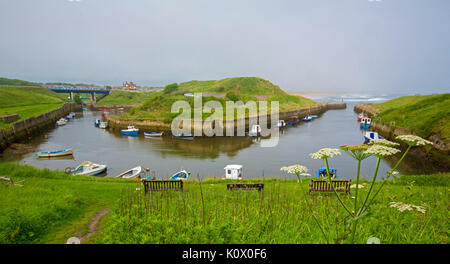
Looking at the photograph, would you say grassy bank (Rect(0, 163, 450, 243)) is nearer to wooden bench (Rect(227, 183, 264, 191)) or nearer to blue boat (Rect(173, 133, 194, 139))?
wooden bench (Rect(227, 183, 264, 191))

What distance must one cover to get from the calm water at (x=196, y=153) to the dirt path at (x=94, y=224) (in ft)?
45.0

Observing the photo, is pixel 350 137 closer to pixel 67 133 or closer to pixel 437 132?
pixel 437 132

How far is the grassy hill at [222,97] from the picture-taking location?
61062mm

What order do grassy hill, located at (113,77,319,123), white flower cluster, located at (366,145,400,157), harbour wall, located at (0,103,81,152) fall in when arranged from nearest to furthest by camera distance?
1. white flower cluster, located at (366,145,400,157)
2. harbour wall, located at (0,103,81,152)
3. grassy hill, located at (113,77,319,123)

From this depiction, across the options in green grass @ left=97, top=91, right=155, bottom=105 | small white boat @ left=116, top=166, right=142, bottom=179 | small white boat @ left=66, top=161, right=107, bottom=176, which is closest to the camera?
small white boat @ left=116, top=166, right=142, bottom=179

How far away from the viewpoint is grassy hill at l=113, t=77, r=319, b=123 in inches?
2404

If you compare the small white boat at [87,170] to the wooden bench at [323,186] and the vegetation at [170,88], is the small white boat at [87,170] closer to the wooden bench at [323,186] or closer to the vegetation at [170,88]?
the wooden bench at [323,186]

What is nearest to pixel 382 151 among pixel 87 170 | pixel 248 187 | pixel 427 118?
pixel 248 187

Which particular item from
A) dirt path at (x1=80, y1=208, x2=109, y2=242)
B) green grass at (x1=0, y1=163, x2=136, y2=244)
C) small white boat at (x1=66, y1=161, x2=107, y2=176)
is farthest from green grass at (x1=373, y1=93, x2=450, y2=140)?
small white boat at (x1=66, y1=161, x2=107, y2=176)

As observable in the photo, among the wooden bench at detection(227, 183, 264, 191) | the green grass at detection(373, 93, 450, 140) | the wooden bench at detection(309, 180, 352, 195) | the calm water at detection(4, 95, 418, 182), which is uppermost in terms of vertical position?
the green grass at detection(373, 93, 450, 140)
